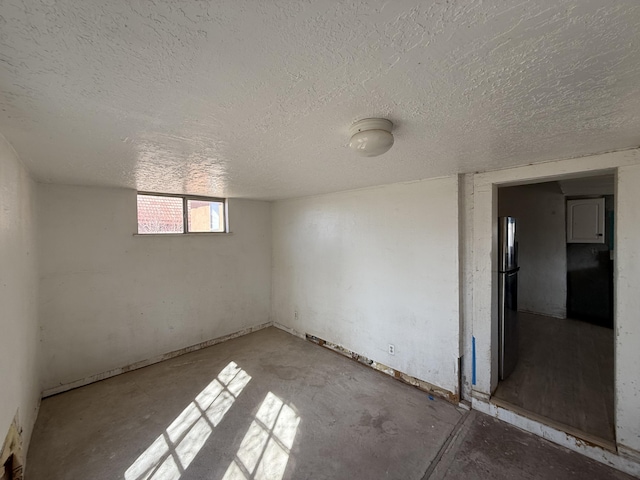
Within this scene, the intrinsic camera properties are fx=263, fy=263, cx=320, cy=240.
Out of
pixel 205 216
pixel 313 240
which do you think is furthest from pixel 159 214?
pixel 313 240

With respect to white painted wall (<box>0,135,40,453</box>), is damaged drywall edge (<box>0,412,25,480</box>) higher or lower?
lower

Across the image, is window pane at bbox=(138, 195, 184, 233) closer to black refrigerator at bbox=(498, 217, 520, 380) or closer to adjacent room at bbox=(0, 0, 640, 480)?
adjacent room at bbox=(0, 0, 640, 480)

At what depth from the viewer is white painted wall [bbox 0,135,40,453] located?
140cm

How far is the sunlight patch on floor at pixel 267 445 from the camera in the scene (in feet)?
5.85

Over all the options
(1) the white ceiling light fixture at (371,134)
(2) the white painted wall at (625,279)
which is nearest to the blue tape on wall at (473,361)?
(2) the white painted wall at (625,279)

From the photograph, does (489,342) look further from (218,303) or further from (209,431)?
(218,303)

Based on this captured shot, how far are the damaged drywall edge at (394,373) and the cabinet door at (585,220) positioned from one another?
396 cm

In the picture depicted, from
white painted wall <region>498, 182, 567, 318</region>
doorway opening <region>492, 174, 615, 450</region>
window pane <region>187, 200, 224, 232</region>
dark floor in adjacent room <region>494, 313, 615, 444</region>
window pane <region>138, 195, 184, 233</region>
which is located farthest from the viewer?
white painted wall <region>498, 182, 567, 318</region>

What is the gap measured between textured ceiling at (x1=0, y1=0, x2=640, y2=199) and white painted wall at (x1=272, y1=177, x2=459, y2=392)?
109 cm

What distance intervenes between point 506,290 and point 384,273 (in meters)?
1.21

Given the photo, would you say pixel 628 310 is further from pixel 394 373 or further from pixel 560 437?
pixel 394 373

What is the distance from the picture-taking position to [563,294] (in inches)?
179

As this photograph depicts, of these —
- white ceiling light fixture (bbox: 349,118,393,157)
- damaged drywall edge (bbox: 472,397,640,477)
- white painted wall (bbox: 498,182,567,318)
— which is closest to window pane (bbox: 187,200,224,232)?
white ceiling light fixture (bbox: 349,118,393,157)

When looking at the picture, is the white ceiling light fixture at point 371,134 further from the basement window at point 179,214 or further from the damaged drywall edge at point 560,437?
the basement window at point 179,214
